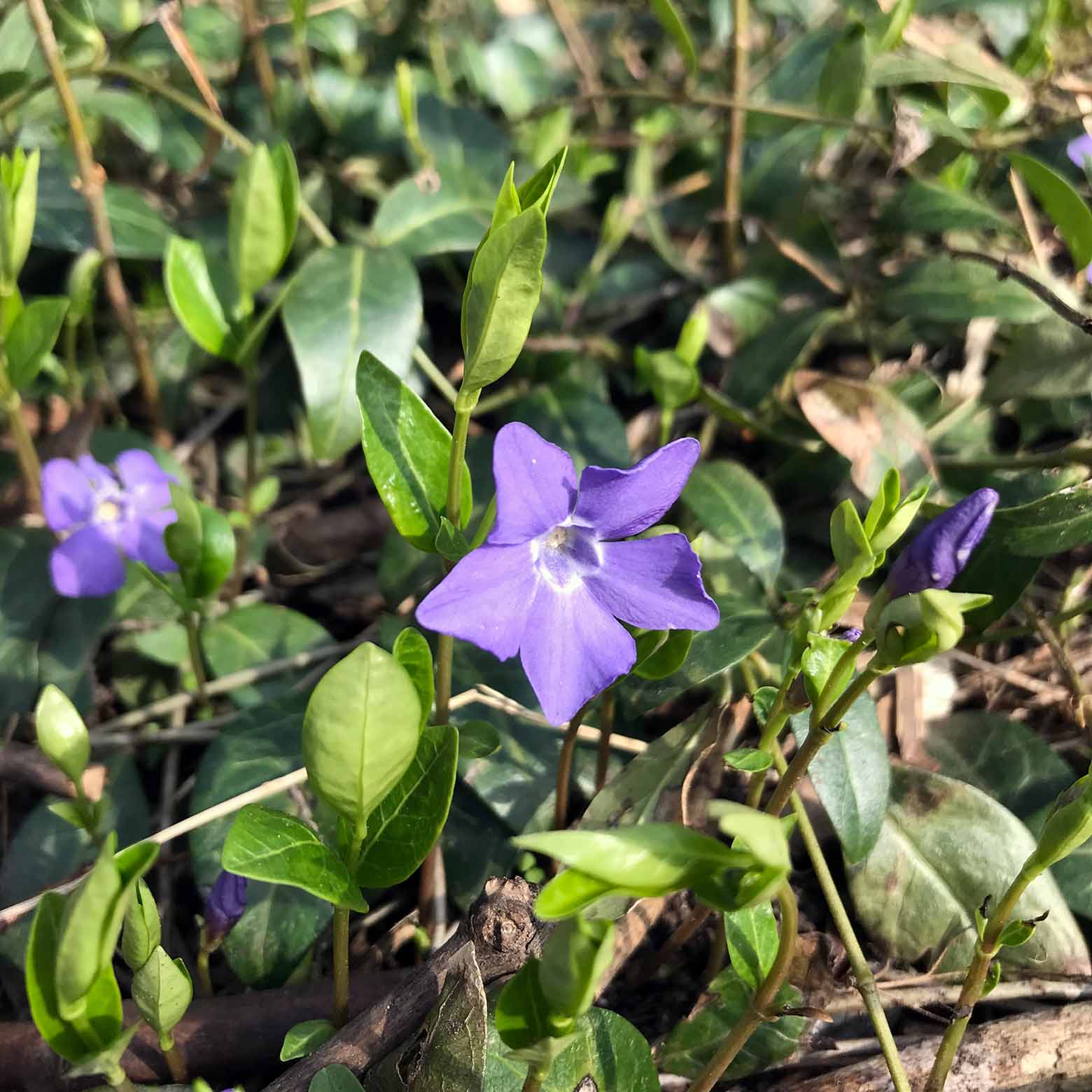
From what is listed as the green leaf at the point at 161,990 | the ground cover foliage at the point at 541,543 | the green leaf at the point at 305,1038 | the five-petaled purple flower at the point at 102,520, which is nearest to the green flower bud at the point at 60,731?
the ground cover foliage at the point at 541,543

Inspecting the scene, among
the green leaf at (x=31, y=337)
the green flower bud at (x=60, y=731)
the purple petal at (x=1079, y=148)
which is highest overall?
the purple petal at (x=1079, y=148)

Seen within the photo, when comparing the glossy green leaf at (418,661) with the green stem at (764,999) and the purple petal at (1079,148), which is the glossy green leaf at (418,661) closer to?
the green stem at (764,999)

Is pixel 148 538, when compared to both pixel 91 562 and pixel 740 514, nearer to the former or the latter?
pixel 91 562

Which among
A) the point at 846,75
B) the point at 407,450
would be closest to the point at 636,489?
the point at 407,450

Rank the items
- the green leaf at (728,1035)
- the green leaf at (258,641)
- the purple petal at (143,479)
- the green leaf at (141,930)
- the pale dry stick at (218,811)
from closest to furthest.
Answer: the green leaf at (141,930) → the green leaf at (728,1035) → the pale dry stick at (218,811) → the green leaf at (258,641) → the purple petal at (143,479)

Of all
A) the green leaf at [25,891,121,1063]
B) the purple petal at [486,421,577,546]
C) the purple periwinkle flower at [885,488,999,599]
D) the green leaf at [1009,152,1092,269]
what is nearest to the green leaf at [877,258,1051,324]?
the green leaf at [1009,152,1092,269]

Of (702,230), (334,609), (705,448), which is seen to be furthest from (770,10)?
(334,609)

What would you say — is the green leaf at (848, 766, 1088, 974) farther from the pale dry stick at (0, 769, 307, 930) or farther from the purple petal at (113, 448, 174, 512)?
the purple petal at (113, 448, 174, 512)

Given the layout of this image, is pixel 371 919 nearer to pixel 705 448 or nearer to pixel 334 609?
pixel 334 609
